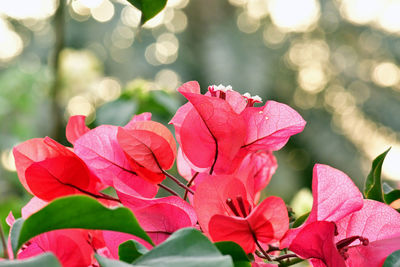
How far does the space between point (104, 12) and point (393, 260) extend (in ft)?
20.3

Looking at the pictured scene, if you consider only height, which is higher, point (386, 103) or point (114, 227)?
point (114, 227)

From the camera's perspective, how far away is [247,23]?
21.5 ft

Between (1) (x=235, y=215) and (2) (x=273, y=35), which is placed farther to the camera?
(2) (x=273, y=35)

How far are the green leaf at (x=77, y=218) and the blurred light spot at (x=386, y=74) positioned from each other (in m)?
5.81

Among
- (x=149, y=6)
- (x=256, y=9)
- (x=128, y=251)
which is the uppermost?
(x=149, y=6)

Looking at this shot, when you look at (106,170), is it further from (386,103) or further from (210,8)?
(210,8)

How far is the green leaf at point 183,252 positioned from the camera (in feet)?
0.66

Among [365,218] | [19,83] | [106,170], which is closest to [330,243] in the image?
[365,218]

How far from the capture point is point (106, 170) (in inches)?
13.0

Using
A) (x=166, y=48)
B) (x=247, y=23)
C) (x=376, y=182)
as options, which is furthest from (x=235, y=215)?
(x=247, y=23)

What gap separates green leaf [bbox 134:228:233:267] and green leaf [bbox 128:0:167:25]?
157 millimetres

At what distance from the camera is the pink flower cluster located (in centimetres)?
28

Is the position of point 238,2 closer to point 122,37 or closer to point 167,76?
point 122,37

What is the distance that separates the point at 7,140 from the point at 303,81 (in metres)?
4.70
